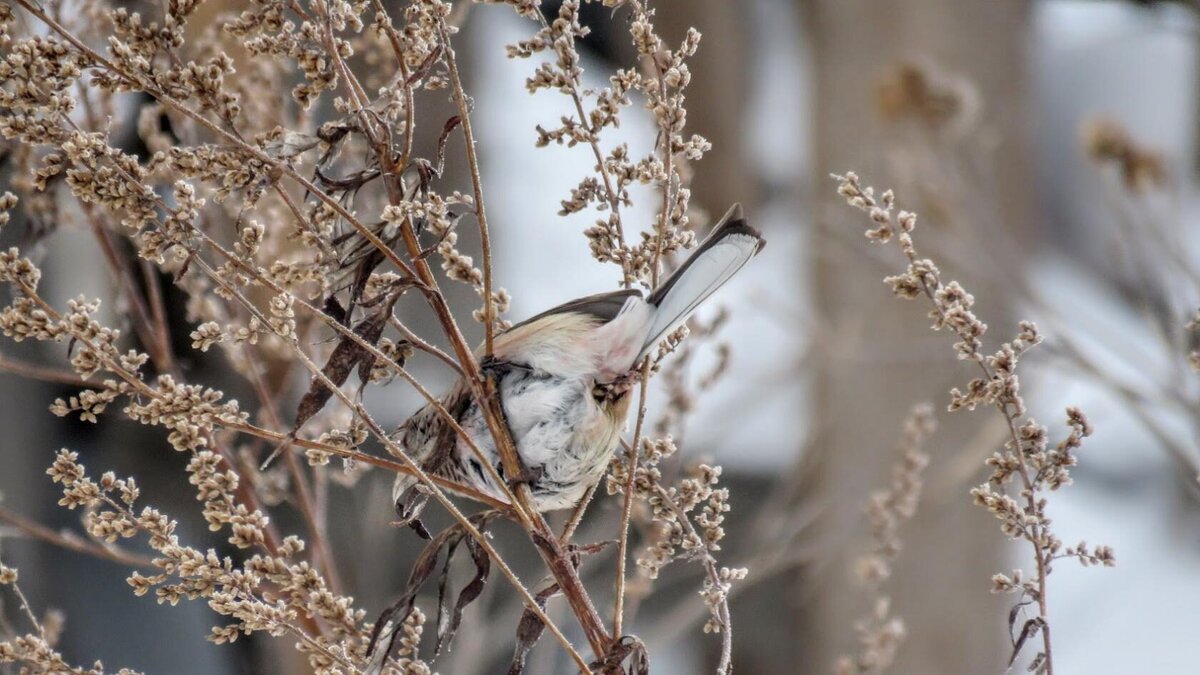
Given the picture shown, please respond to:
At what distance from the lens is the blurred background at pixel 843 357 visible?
2.18 metres

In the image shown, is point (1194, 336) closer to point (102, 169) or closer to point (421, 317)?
point (102, 169)

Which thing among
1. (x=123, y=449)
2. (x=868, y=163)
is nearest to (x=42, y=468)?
(x=123, y=449)

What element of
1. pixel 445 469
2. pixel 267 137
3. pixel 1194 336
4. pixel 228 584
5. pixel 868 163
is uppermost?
pixel 868 163

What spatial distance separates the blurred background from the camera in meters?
2.18

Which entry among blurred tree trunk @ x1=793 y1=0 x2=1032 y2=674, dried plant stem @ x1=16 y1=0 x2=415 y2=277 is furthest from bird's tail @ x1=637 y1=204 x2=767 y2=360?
blurred tree trunk @ x1=793 y1=0 x2=1032 y2=674

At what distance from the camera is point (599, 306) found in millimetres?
938

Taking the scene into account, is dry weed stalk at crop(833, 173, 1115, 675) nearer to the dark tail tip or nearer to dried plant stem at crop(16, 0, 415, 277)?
the dark tail tip

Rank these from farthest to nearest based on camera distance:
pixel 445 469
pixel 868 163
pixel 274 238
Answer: pixel 868 163, pixel 274 238, pixel 445 469

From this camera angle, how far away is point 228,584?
0.71 metres

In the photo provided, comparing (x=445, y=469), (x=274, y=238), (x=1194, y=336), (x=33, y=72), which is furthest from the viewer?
(x=1194, y=336)

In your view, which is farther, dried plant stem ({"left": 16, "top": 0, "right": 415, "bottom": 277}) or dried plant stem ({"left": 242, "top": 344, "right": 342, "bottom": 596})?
dried plant stem ({"left": 242, "top": 344, "right": 342, "bottom": 596})

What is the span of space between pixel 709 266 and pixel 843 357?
169cm

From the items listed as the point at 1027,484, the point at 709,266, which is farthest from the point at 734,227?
the point at 1027,484

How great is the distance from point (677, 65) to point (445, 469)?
0.34 meters
